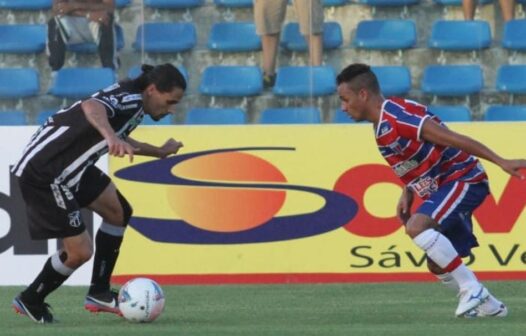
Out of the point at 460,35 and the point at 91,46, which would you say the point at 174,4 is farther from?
the point at 460,35

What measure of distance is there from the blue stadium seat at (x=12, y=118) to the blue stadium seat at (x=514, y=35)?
4874 millimetres

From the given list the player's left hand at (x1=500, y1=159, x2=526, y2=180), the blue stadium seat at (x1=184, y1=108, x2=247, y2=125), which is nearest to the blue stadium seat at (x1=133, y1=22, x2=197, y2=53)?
the blue stadium seat at (x1=184, y1=108, x2=247, y2=125)

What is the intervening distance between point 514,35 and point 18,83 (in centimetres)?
502

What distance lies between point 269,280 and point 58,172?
4.07m

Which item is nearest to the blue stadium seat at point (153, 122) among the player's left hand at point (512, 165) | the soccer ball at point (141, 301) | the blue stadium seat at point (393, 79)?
the blue stadium seat at point (393, 79)

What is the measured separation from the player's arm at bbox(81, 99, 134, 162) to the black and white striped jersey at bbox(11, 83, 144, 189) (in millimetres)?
216

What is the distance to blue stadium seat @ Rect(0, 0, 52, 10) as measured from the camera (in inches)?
571

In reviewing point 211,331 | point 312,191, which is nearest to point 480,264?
point 312,191

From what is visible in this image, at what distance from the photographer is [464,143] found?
876 cm

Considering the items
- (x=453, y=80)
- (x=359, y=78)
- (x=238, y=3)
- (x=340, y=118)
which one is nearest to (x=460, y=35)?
(x=453, y=80)

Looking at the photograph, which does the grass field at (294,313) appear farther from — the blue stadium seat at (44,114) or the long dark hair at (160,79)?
the blue stadium seat at (44,114)

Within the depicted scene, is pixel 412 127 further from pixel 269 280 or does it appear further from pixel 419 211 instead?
pixel 269 280

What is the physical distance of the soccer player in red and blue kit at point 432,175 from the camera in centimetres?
916

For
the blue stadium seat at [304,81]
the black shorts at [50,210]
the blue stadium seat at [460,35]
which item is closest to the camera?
the black shorts at [50,210]
